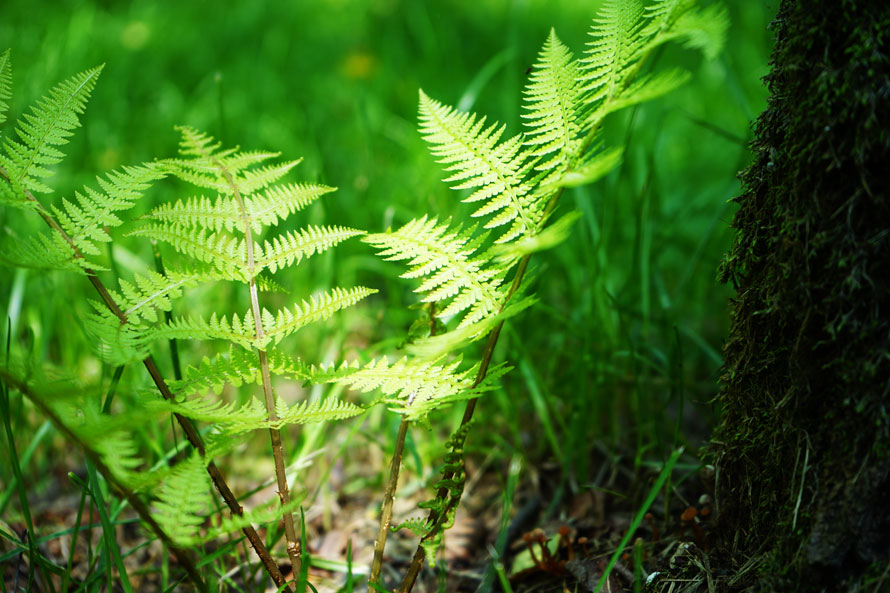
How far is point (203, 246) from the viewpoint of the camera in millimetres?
1196

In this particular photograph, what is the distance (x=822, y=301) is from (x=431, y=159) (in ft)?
6.88

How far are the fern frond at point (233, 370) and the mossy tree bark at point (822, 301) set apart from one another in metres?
0.81

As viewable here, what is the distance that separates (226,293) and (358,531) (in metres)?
1.08

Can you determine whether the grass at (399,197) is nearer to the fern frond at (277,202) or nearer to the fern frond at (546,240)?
the fern frond at (277,202)

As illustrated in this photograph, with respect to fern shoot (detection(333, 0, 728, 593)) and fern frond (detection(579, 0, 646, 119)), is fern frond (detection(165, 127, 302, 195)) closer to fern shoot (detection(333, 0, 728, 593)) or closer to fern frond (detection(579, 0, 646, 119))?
fern shoot (detection(333, 0, 728, 593))

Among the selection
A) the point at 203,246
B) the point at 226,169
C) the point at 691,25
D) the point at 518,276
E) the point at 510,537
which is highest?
the point at 691,25

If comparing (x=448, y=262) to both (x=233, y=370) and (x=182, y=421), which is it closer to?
(x=233, y=370)

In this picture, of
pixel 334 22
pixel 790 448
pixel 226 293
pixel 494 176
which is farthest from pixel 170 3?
pixel 790 448

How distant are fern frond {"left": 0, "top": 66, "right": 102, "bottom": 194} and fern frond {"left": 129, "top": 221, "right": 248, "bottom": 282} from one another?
178 mm

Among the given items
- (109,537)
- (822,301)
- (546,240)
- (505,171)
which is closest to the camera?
(546,240)

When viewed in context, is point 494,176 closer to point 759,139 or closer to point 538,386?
point 759,139

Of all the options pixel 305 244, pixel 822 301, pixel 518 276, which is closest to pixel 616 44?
pixel 518 276

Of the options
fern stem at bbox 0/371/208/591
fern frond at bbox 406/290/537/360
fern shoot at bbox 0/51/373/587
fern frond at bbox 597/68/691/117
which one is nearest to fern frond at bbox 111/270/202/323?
fern shoot at bbox 0/51/373/587

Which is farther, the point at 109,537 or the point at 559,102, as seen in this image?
the point at 109,537
